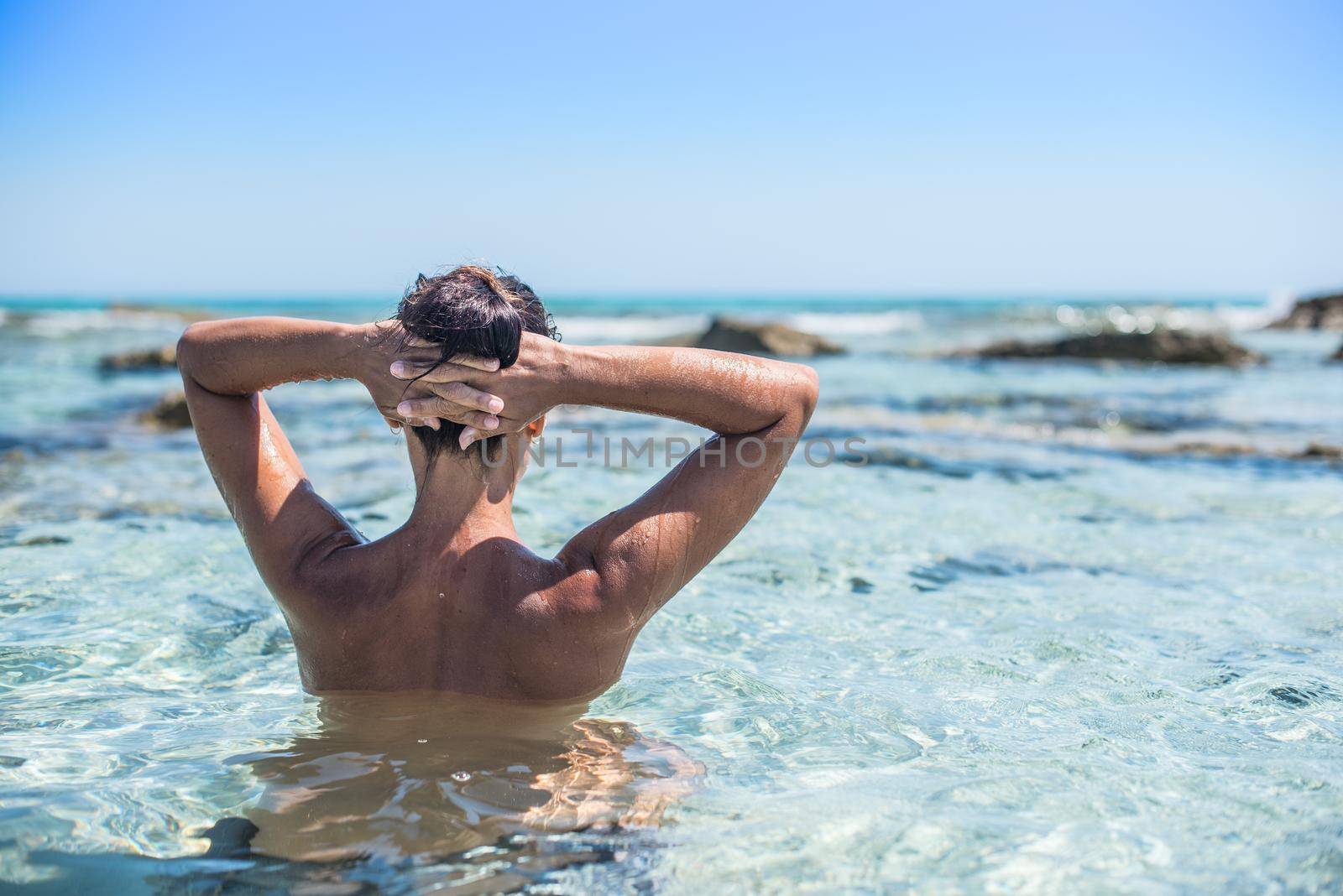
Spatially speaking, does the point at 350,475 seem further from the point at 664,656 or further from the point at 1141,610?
the point at 1141,610

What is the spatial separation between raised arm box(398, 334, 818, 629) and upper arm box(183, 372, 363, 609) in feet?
1.53

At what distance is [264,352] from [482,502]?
1.89ft

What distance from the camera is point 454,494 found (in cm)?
224

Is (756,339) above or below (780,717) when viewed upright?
above

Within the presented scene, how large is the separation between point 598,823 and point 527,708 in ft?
1.37

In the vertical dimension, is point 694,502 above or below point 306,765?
above

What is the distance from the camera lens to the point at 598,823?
2.05m

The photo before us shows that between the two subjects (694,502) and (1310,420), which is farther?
(1310,420)

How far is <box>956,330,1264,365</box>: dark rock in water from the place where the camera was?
Answer: 57.9ft

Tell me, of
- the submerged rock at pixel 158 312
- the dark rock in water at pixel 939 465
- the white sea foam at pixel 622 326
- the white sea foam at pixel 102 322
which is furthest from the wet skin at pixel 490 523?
the submerged rock at pixel 158 312

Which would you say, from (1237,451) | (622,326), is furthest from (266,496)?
(622,326)

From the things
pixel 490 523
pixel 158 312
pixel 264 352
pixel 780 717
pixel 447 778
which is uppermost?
pixel 158 312

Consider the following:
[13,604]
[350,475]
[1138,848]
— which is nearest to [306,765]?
[1138,848]

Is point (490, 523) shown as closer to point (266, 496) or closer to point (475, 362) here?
point (475, 362)
